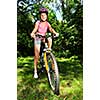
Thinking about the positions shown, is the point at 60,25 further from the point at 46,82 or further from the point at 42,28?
the point at 46,82

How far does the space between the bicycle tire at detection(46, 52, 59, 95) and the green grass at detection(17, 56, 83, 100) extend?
0.02 meters

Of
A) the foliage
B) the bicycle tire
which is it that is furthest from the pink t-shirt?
the bicycle tire

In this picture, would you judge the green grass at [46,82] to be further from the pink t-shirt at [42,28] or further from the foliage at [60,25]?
the pink t-shirt at [42,28]

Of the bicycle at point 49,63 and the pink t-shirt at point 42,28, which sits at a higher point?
the pink t-shirt at point 42,28

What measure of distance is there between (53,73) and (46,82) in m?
0.07

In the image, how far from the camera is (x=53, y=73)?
177cm

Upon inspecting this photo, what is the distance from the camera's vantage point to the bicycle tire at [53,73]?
5.76 ft

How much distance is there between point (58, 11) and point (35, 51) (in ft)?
0.95

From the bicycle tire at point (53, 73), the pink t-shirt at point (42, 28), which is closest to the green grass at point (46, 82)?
the bicycle tire at point (53, 73)

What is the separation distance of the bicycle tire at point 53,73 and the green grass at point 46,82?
0.02 m

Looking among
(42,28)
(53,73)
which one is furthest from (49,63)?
(42,28)

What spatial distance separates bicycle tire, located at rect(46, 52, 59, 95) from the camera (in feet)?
5.76
